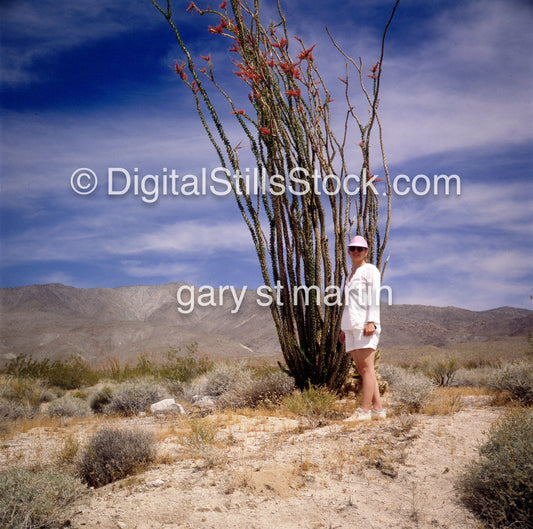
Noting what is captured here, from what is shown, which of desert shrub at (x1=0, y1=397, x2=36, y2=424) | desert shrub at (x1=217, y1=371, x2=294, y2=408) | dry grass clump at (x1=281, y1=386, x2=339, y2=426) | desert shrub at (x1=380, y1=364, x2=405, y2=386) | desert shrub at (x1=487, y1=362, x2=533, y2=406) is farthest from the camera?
desert shrub at (x1=380, y1=364, x2=405, y2=386)

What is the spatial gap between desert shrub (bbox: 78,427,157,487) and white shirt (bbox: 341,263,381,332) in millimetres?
2340

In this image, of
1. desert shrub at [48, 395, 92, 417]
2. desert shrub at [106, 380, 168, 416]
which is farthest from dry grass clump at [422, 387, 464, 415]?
desert shrub at [48, 395, 92, 417]

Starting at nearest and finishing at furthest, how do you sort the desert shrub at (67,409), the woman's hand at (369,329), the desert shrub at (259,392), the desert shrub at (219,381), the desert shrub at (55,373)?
the woman's hand at (369,329) → the desert shrub at (259,392) → the desert shrub at (67,409) → the desert shrub at (219,381) → the desert shrub at (55,373)

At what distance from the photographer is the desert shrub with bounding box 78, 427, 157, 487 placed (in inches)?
151

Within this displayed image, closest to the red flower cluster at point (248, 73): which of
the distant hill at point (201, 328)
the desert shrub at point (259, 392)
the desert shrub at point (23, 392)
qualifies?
the desert shrub at point (259, 392)

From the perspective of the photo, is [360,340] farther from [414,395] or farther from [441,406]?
[441,406]

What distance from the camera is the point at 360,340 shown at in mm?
4750

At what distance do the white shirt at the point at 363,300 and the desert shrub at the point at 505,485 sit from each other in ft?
5.74

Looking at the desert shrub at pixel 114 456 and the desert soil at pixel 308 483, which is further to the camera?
the desert shrub at pixel 114 456

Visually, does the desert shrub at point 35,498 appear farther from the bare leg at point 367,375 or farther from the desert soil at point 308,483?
the bare leg at point 367,375

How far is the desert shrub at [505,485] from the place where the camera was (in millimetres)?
2771

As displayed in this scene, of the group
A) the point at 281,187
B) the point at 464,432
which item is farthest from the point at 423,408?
the point at 281,187

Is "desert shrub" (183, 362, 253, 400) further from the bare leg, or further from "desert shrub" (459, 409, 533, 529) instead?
"desert shrub" (459, 409, 533, 529)

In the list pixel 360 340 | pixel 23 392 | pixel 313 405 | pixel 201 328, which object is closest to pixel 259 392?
pixel 313 405
